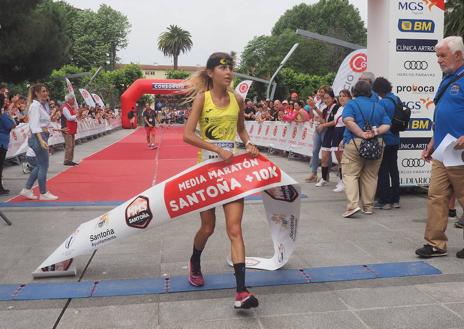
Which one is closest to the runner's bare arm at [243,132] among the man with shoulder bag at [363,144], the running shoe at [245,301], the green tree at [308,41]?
the running shoe at [245,301]

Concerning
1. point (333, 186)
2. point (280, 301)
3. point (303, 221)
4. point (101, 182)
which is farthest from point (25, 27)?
point (280, 301)

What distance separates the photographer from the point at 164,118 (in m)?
49.3

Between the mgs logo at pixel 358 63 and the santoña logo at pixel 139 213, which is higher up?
the mgs logo at pixel 358 63

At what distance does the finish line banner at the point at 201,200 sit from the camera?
12.5 ft

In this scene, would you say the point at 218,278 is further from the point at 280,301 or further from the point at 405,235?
the point at 405,235

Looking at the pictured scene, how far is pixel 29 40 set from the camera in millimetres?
31094

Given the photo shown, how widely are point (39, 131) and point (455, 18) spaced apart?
21.5m

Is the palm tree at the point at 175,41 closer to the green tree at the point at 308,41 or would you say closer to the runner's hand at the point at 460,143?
the green tree at the point at 308,41

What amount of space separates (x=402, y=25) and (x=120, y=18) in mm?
92434

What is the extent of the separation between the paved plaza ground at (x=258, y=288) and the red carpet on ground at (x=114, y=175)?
5.18ft

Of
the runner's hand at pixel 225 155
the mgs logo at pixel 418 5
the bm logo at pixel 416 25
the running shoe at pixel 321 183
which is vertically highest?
the mgs logo at pixel 418 5

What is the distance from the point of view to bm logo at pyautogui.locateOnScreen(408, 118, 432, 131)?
7891 millimetres

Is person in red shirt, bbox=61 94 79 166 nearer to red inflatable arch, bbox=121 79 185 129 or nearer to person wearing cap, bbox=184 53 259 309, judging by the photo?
person wearing cap, bbox=184 53 259 309

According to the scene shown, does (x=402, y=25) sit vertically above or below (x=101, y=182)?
above
